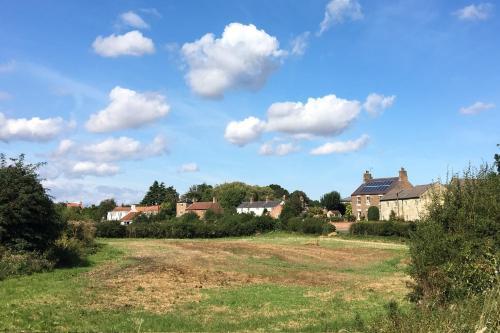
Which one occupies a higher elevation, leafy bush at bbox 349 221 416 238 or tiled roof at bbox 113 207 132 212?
tiled roof at bbox 113 207 132 212

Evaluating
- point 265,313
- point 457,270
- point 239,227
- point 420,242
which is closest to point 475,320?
point 457,270

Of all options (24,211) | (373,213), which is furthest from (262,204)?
(24,211)

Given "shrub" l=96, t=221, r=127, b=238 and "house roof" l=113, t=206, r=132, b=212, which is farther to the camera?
"house roof" l=113, t=206, r=132, b=212

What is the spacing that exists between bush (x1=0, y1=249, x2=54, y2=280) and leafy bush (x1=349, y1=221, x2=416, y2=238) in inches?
1674

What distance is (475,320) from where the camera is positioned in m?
7.24

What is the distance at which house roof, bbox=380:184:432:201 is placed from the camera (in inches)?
2961

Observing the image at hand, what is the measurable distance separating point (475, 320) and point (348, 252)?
35.6 metres

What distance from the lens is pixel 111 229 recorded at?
62062 mm

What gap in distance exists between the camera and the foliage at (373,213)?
81250 mm

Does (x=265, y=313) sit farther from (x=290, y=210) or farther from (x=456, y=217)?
(x=290, y=210)

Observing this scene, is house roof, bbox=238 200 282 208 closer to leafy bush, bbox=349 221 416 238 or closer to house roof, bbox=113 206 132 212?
house roof, bbox=113 206 132 212

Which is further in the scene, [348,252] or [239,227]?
[239,227]

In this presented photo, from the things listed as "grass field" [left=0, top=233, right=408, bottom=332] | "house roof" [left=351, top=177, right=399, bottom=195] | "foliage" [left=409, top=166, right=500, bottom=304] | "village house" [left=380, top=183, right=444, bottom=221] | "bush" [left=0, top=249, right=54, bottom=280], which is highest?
"house roof" [left=351, top=177, right=399, bottom=195]

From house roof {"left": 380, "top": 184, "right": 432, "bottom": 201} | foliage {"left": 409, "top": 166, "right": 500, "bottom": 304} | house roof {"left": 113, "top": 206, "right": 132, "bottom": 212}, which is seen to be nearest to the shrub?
house roof {"left": 380, "top": 184, "right": 432, "bottom": 201}
